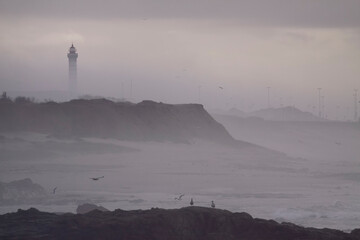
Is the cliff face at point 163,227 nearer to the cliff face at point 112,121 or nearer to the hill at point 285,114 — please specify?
the cliff face at point 112,121

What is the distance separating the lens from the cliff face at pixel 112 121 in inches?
2194

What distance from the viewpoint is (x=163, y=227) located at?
21.9 m

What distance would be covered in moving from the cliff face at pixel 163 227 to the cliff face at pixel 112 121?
101ft

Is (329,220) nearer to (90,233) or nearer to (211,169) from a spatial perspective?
(90,233)

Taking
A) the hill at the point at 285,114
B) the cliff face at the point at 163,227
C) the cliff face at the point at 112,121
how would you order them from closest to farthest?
the cliff face at the point at 163,227 → the cliff face at the point at 112,121 → the hill at the point at 285,114

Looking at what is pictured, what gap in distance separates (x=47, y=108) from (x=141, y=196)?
76.2 ft

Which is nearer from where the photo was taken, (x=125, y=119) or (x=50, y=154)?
(x=50, y=154)

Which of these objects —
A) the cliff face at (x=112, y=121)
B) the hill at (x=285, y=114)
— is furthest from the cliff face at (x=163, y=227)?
the hill at (x=285, y=114)

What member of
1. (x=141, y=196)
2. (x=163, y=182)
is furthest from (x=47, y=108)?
(x=141, y=196)

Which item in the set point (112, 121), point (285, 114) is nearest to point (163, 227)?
point (112, 121)

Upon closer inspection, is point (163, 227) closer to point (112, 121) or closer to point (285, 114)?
point (112, 121)

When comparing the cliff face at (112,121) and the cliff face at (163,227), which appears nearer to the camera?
the cliff face at (163,227)

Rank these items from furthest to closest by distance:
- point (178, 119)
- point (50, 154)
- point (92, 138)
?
point (178, 119)
point (92, 138)
point (50, 154)

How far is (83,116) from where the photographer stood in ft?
193
